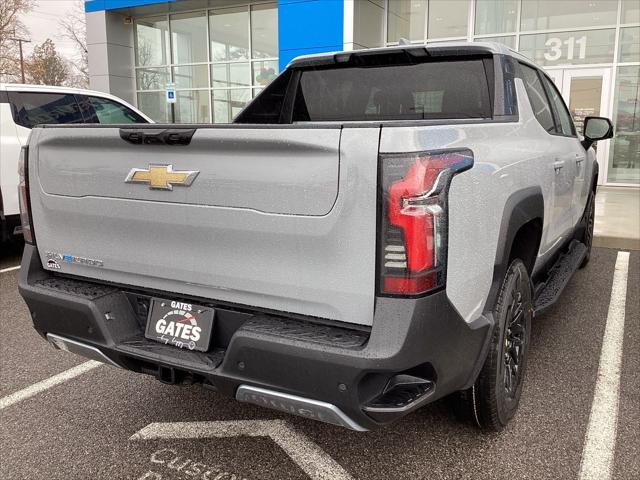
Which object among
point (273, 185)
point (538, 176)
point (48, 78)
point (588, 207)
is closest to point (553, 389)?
point (538, 176)

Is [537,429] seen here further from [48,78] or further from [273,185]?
[48,78]

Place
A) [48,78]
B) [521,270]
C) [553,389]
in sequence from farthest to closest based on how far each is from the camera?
[48,78] → [553,389] → [521,270]

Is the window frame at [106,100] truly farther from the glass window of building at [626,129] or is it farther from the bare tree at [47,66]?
the bare tree at [47,66]

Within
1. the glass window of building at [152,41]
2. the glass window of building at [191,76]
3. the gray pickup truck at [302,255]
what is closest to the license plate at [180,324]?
the gray pickup truck at [302,255]

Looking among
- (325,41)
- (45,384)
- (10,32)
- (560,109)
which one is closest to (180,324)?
(45,384)

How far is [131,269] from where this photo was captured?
2521 millimetres

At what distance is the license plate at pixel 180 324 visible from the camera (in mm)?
2324

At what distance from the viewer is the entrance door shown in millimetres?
13016

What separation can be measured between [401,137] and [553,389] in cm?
213

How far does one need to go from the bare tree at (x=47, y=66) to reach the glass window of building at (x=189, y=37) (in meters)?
24.3

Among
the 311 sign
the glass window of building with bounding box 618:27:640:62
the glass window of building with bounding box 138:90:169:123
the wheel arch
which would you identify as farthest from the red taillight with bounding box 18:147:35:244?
the glass window of building with bounding box 138:90:169:123

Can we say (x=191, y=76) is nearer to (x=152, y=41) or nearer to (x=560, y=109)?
(x=152, y=41)

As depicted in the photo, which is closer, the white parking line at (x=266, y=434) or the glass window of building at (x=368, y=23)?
the white parking line at (x=266, y=434)

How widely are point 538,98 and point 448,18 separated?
38.5 ft
